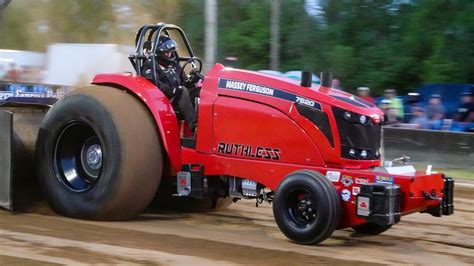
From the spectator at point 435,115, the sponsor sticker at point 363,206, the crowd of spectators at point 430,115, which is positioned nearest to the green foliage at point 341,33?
the crowd of spectators at point 430,115

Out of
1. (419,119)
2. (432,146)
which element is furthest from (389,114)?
(432,146)

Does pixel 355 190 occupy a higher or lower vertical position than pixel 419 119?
lower

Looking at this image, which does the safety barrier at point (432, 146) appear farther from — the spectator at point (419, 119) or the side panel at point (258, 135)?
the side panel at point (258, 135)

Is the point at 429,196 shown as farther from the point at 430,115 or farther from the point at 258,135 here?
the point at 430,115

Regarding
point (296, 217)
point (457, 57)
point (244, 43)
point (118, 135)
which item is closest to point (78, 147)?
point (118, 135)

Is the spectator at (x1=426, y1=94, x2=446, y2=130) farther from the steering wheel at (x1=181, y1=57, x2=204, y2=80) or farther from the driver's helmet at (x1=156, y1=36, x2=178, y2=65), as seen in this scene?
the driver's helmet at (x1=156, y1=36, x2=178, y2=65)

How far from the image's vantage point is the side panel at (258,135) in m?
6.38

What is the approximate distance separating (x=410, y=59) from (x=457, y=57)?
144 cm

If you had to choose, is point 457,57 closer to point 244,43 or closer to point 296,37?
point 296,37

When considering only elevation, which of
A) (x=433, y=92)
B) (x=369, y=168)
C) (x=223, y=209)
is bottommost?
(x=223, y=209)

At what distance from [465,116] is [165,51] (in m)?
9.43

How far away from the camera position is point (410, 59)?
20094 millimetres

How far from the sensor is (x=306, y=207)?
6.14 metres

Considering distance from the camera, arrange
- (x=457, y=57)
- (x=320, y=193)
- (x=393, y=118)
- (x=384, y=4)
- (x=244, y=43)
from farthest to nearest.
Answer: (x=244, y=43) < (x=384, y=4) < (x=457, y=57) < (x=393, y=118) < (x=320, y=193)
